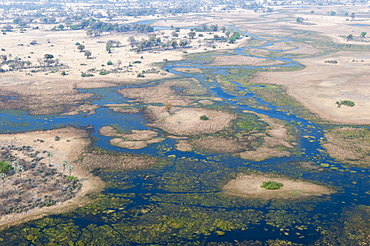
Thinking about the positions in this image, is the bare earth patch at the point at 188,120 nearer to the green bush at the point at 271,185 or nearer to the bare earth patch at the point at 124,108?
the bare earth patch at the point at 124,108

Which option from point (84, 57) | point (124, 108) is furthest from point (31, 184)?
point (84, 57)

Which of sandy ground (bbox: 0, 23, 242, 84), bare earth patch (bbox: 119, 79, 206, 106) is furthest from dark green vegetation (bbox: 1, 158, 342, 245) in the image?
sandy ground (bbox: 0, 23, 242, 84)

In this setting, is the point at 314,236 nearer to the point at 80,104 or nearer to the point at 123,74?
the point at 80,104

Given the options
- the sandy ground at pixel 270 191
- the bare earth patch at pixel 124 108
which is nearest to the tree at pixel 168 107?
the bare earth patch at pixel 124 108

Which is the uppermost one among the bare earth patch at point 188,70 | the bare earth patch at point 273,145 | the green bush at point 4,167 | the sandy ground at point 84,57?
the sandy ground at point 84,57

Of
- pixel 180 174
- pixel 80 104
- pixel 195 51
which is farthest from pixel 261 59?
pixel 180 174
